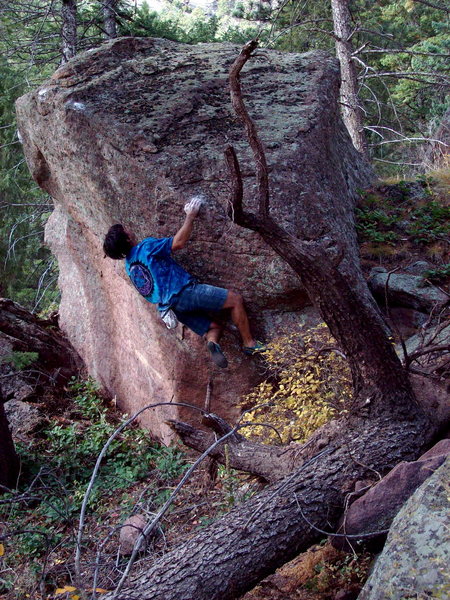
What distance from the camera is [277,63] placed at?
8625mm

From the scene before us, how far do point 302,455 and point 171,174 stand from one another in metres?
3.37

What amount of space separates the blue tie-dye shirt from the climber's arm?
3.9 inches

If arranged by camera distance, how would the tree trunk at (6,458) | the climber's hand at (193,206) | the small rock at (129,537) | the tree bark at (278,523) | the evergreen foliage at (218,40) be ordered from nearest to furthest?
1. the tree bark at (278,523)
2. the small rock at (129,537)
3. the climber's hand at (193,206)
4. the tree trunk at (6,458)
5. the evergreen foliage at (218,40)

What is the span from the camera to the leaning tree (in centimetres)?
372

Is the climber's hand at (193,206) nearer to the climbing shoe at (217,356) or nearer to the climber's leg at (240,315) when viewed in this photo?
the climber's leg at (240,315)

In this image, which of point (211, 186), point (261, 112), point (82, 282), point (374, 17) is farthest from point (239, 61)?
point (374, 17)

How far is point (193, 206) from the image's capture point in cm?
649

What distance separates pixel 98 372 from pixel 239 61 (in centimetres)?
593

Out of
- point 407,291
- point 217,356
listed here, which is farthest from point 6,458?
point 407,291

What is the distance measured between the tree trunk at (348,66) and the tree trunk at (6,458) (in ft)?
30.0

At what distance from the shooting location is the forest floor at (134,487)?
14.0 ft

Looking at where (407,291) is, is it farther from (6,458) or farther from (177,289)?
(6,458)

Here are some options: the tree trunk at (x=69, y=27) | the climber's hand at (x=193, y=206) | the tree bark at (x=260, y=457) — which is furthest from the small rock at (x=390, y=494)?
the tree trunk at (x=69, y=27)

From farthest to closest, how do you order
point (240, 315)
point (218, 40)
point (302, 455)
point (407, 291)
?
point (218, 40)
point (407, 291)
point (240, 315)
point (302, 455)
